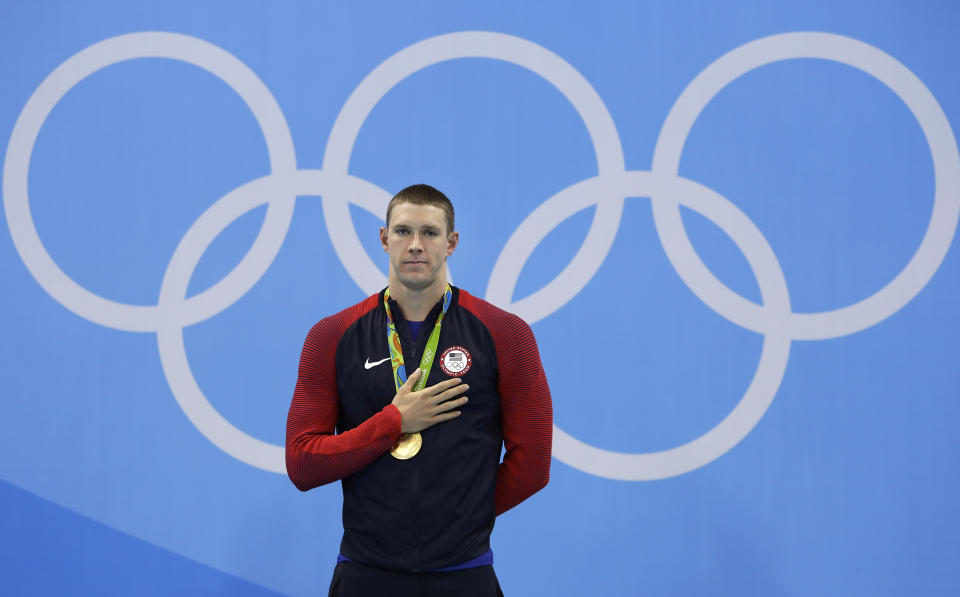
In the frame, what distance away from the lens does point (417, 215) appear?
2064 millimetres

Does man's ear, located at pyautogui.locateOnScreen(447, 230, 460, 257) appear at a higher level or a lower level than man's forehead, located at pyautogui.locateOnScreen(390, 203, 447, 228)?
lower

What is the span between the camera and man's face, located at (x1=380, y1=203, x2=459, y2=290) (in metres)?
2.05

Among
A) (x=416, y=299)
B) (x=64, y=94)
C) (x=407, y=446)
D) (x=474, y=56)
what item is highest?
(x=64, y=94)

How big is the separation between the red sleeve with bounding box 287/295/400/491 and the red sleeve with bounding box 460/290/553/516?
1.12ft

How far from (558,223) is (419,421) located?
70.7 inches

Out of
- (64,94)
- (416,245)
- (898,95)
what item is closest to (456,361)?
(416,245)

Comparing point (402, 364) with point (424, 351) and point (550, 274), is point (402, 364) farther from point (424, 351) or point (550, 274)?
point (550, 274)

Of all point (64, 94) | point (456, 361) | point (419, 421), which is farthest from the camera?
point (64, 94)

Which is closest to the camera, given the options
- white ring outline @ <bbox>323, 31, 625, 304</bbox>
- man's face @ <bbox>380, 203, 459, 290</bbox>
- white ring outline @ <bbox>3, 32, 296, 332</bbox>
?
man's face @ <bbox>380, 203, 459, 290</bbox>

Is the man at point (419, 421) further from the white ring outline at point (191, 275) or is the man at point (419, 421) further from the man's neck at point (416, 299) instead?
the white ring outline at point (191, 275)

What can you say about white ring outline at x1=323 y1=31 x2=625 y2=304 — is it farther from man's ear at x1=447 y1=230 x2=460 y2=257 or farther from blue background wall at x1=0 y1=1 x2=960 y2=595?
man's ear at x1=447 y1=230 x2=460 y2=257

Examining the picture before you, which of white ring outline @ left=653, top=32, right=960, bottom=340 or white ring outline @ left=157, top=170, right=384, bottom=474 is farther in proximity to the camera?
white ring outline @ left=157, top=170, right=384, bottom=474

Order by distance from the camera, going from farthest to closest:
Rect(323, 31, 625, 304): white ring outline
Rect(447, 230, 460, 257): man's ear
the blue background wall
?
1. Rect(323, 31, 625, 304): white ring outline
2. the blue background wall
3. Rect(447, 230, 460, 257): man's ear

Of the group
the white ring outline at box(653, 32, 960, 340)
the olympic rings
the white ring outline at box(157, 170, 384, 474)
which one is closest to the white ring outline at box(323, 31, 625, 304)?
the olympic rings
